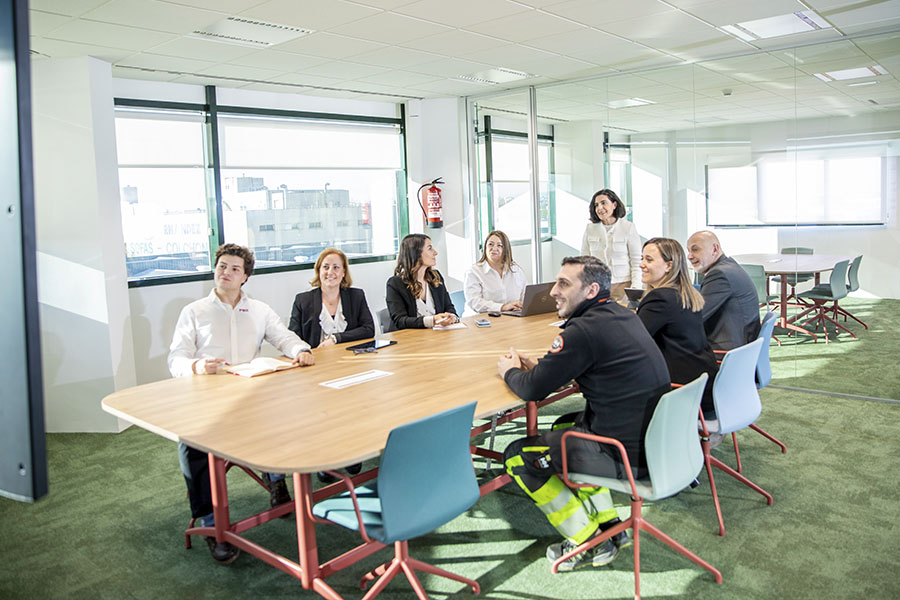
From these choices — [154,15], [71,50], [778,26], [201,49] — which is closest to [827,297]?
[778,26]

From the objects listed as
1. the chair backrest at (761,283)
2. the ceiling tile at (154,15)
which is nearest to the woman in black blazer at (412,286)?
the ceiling tile at (154,15)

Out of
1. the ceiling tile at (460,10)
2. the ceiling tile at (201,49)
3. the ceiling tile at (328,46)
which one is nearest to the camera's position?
the ceiling tile at (460,10)

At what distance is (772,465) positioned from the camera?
431 centimetres

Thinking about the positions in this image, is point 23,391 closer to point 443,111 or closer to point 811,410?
point 811,410

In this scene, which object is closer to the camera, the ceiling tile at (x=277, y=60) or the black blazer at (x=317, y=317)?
the black blazer at (x=317, y=317)

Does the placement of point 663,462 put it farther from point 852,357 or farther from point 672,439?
point 852,357

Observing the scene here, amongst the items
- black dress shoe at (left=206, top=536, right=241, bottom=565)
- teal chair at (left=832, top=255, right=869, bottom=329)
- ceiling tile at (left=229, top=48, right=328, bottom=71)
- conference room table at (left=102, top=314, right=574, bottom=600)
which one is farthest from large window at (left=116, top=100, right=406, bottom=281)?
teal chair at (left=832, top=255, right=869, bottom=329)

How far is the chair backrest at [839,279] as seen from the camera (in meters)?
5.86

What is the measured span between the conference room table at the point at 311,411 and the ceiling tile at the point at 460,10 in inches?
83.8

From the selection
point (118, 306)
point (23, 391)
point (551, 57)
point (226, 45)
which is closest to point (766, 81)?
point (551, 57)

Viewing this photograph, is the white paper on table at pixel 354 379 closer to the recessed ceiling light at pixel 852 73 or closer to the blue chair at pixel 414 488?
the blue chair at pixel 414 488

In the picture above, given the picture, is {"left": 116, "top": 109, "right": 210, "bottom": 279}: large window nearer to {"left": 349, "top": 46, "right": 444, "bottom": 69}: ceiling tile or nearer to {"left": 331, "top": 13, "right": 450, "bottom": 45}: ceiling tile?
{"left": 349, "top": 46, "right": 444, "bottom": 69}: ceiling tile

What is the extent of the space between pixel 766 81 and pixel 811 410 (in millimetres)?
2761

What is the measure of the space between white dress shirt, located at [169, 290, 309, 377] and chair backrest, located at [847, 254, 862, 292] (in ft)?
14.8
